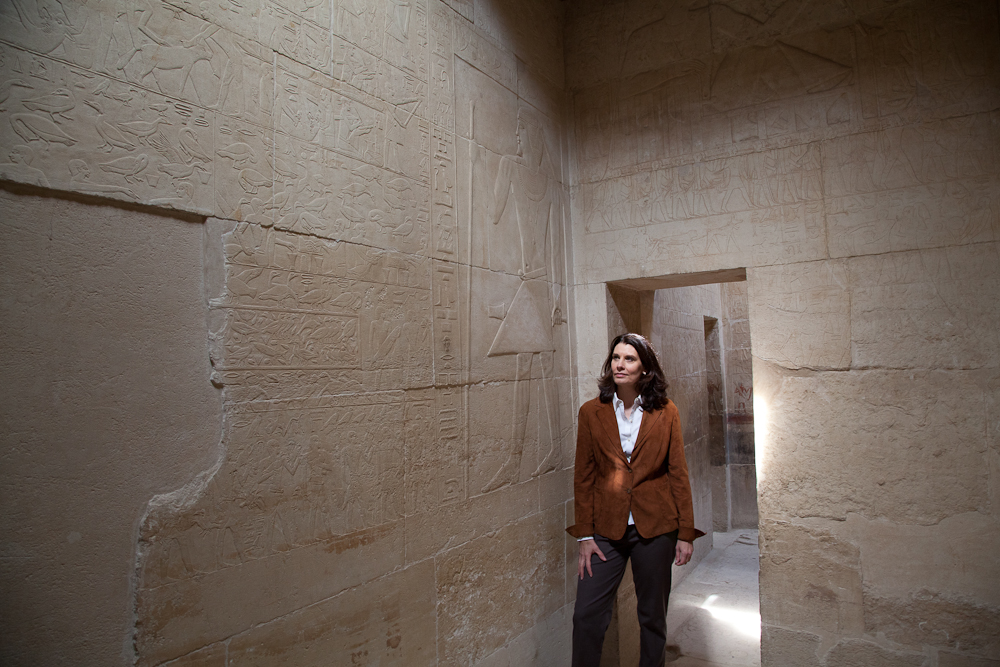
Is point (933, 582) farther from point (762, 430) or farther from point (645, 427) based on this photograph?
point (645, 427)

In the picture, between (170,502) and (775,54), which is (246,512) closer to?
(170,502)

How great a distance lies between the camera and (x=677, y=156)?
4.02m

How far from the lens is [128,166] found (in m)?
1.88

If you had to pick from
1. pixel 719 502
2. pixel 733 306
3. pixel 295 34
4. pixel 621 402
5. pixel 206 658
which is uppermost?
pixel 295 34

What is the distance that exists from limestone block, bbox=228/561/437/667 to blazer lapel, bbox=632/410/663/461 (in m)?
1.21

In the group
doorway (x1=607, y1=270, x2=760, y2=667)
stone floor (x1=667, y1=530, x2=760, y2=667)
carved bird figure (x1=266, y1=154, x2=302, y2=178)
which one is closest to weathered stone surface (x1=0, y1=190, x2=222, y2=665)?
carved bird figure (x1=266, y1=154, x2=302, y2=178)

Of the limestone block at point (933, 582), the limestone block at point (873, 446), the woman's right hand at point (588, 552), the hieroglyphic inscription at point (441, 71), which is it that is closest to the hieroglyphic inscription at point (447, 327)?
the hieroglyphic inscription at point (441, 71)

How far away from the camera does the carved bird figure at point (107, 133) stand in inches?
71.1

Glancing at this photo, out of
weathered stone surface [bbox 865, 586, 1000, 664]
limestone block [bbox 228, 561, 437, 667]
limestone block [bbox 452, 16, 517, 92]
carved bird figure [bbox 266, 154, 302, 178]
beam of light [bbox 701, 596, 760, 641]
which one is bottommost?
beam of light [bbox 701, 596, 760, 641]

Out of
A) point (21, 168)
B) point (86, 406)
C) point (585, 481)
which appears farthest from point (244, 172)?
point (585, 481)

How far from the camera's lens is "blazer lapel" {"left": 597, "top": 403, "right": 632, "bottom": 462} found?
10.7 feet

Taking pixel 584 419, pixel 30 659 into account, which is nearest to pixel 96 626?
pixel 30 659

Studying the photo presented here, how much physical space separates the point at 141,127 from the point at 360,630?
2062 mm

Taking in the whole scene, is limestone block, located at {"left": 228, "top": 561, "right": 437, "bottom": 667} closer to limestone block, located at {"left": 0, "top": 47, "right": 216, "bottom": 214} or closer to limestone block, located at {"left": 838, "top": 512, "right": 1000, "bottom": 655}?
limestone block, located at {"left": 0, "top": 47, "right": 216, "bottom": 214}
